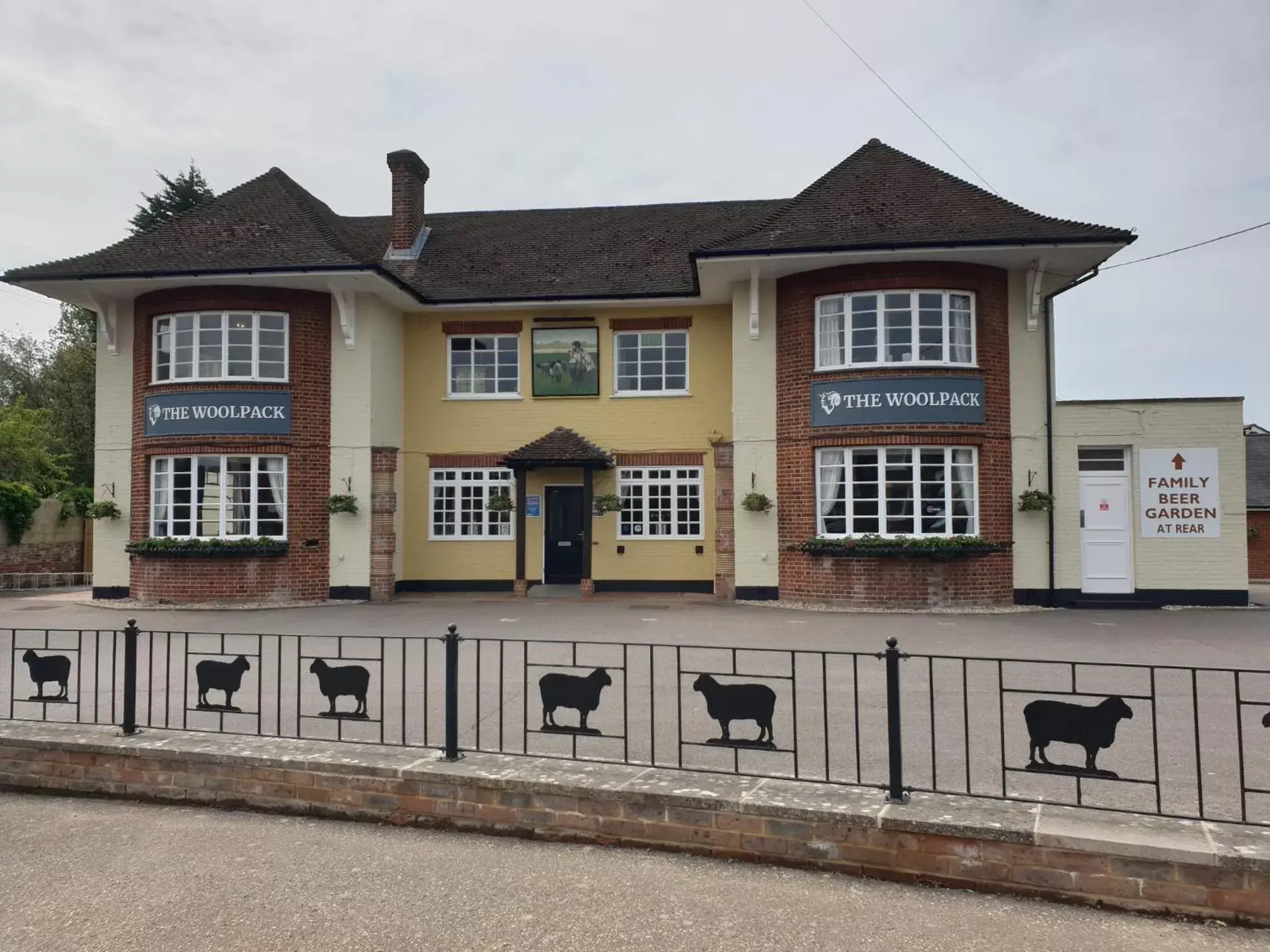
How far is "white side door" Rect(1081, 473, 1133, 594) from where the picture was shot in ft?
54.6

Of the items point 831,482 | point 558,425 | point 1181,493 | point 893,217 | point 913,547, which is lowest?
point 913,547

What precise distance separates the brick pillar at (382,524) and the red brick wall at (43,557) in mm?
12482

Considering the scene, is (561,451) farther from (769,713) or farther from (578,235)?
(769,713)

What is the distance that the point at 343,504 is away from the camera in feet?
58.9

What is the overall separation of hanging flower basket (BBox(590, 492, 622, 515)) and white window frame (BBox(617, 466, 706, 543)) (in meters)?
0.27

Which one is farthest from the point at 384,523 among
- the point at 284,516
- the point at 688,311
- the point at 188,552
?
the point at 688,311

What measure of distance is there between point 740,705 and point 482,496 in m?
15.2

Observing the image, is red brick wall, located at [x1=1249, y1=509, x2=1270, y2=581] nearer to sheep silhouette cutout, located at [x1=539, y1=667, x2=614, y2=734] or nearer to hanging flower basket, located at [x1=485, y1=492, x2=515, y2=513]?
hanging flower basket, located at [x1=485, y1=492, x2=515, y2=513]

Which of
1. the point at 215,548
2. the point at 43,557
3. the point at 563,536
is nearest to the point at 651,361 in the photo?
the point at 563,536

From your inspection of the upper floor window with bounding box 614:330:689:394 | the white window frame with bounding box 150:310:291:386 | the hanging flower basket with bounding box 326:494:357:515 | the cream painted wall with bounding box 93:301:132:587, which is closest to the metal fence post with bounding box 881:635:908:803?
the hanging flower basket with bounding box 326:494:357:515

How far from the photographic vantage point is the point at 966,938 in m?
3.89

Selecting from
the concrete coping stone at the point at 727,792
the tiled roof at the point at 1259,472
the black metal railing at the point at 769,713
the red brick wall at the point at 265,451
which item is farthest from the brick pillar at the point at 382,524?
the tiled roof at the point at 1259,472

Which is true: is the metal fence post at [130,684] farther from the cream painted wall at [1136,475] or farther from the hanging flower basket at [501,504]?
the cream painted wall at [1136,475]

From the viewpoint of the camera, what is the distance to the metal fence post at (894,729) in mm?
4746
